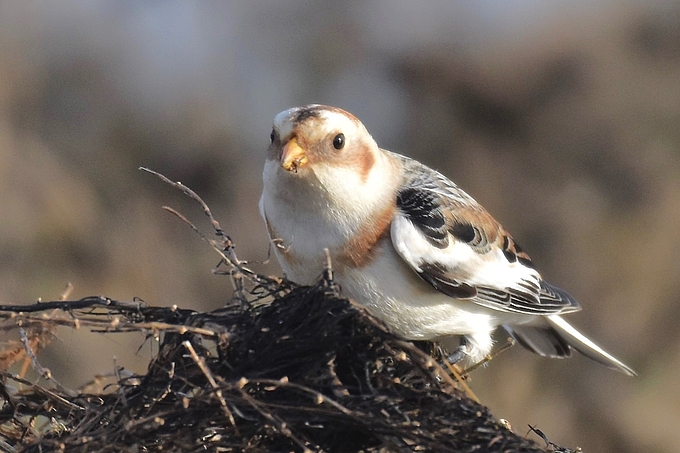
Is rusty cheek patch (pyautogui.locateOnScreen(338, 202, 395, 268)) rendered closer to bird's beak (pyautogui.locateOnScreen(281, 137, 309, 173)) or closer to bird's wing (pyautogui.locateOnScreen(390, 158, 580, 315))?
bird's wing (pyautogui.locateOnScreen(390, 158, 580, 315))

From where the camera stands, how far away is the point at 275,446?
6.06 feet

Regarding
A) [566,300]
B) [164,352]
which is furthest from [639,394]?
[164,352]

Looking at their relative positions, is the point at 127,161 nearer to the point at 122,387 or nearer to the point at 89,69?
the point at 89,69

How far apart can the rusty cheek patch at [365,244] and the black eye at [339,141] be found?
25 cm

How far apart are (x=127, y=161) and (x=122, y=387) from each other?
8472mm

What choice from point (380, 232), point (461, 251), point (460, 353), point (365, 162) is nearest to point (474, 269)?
point (461, 251)

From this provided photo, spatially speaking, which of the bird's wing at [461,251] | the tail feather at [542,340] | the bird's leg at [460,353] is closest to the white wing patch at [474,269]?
the bird's wing at [461,251]

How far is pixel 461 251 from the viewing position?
2881 mm

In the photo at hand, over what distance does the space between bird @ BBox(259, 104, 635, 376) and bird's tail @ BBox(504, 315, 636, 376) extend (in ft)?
1.37

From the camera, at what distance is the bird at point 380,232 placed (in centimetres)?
254

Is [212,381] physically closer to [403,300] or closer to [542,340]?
[403,300]

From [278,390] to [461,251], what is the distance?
3.85 ft

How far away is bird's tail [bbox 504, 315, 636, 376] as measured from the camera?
3.32 metres

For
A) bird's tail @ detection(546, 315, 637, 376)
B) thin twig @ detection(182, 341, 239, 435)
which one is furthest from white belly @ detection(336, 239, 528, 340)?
thin twig @ detection(182, 341, 239, 435)
